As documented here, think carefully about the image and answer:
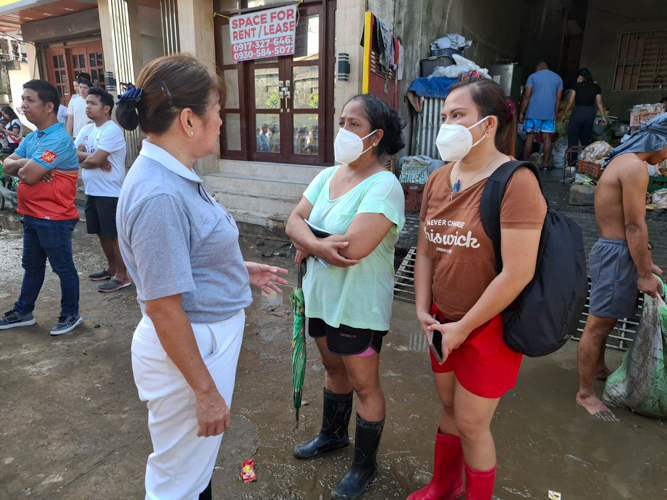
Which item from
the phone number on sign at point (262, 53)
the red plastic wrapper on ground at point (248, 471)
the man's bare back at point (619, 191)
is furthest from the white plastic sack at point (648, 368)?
the phone number on sign at point (262, 53)

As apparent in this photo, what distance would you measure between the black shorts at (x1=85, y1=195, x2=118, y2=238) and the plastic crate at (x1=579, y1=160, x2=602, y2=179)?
6.02 metres

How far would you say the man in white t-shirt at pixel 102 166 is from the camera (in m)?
4.44

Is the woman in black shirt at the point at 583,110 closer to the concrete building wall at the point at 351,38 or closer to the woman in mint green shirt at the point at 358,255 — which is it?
the concrete building wall at the point at 351,38

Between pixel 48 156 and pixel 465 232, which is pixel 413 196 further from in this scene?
pixel 465 232

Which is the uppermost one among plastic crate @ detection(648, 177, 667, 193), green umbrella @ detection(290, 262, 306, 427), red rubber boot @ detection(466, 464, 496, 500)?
plastic crate @ detection(648, 177, 667, 193)

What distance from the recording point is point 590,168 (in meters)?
6.07

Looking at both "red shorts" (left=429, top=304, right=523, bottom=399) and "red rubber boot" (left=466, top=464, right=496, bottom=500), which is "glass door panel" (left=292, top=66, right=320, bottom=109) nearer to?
"red shorts" (left=429, top=304, right=523, bottom=399)

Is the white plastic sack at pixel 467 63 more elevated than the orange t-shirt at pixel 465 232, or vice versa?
the white plastic sack at pixel 467 63

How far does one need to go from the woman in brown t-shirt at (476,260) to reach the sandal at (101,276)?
438 centimetres

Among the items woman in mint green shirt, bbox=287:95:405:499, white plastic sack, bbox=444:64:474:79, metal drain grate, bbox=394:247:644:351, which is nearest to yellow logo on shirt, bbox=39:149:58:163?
woman in mint green shirt, bbox=287:95:405:499

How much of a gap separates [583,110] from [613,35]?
4417 mm

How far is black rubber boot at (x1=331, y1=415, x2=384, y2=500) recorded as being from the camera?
6.70ft

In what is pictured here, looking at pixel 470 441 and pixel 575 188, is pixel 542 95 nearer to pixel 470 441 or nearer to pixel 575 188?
pixel 575 188

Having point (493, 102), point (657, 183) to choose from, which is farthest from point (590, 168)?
point (493, 102)
